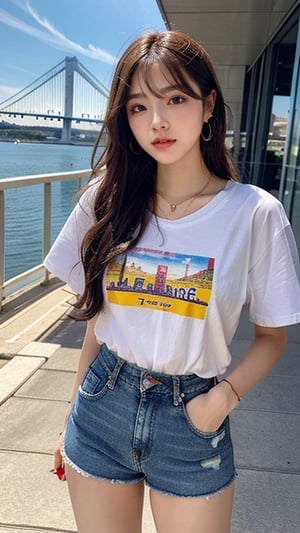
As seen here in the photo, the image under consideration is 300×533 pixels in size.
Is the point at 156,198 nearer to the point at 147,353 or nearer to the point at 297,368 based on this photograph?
the point at 147,353

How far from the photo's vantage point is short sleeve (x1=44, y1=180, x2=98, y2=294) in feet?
3.77

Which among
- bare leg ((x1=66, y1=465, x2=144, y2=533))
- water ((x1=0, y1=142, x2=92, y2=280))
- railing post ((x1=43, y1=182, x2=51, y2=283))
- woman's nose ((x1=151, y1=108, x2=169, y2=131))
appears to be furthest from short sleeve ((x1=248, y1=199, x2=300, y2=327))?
railing post ((x1=43, y1=182, x2=51, y2=283))

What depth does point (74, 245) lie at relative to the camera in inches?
45.3

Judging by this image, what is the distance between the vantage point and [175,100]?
0.99 m

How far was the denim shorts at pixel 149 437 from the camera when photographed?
940 millimetres

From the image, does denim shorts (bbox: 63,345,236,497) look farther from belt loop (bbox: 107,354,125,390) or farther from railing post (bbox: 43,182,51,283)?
railing post (bbox: 43,182,51,283)

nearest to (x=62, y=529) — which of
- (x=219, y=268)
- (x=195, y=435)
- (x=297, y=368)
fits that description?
(x=195, y=435)

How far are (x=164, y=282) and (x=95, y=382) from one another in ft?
0.87

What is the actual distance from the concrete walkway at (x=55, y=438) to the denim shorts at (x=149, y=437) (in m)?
0.86

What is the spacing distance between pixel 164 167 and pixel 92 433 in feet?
1.93

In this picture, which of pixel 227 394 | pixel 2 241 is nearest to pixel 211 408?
pixel 227 394

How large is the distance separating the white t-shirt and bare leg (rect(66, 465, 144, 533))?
0.91ft

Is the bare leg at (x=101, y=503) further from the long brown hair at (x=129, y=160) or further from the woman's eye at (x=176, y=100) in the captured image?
the woman's eye at (x=176, y=100)

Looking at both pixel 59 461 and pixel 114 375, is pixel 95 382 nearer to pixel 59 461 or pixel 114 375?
pixel 114 375
